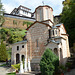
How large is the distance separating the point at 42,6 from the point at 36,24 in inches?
142

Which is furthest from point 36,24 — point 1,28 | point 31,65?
point 1,28

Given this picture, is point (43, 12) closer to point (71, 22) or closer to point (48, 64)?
point (48, 64)

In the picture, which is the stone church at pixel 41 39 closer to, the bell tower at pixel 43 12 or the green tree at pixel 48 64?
the bell tower at pixel 43 12

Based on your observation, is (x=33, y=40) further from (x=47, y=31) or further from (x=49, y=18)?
(x=49, y=18)

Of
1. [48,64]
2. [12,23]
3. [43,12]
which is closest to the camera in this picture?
[48,64]

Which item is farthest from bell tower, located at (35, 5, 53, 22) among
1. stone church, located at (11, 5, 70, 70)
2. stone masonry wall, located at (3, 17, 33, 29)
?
stone masonry wall, located at (3, 17, 33, 29)

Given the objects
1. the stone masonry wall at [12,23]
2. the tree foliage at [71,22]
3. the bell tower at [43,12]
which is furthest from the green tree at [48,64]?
the stone masonry wall at [12,23]

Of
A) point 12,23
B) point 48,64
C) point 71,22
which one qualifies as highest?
point 12,23

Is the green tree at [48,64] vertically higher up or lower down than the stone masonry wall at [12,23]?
lower down

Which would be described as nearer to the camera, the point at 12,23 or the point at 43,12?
the point at 43,12

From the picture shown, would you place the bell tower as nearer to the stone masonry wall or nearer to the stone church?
the stone church

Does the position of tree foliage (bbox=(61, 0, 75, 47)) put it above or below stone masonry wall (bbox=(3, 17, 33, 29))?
below

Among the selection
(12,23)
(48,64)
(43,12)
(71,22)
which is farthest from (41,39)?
(12,23)

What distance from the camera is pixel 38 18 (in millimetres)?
15742
